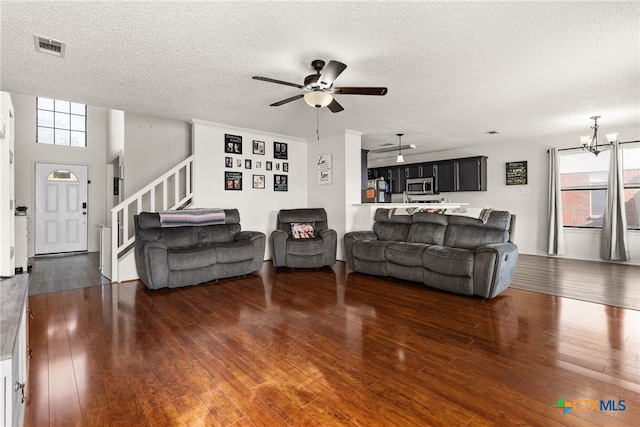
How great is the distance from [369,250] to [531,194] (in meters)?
4.28

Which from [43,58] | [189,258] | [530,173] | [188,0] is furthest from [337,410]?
[530,173]

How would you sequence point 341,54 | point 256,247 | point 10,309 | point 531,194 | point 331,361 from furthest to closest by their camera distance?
1. point 531,194
2. point 256,247
3. point 341,54
4. point 331,361
5. point 10,309

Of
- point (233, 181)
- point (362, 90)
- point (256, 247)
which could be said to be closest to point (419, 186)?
point (233, 181)

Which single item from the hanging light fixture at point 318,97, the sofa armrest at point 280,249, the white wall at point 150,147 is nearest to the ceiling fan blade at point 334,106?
the hanging light fixture at point 318,97

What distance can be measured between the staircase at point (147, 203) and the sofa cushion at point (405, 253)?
3315mm

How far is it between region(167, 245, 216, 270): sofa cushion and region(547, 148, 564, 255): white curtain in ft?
20.5

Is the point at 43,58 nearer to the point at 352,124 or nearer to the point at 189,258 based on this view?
the point at 189,258

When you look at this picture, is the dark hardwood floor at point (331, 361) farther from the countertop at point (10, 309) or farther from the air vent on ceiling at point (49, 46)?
the air vent on ceiling at point (49, 46)

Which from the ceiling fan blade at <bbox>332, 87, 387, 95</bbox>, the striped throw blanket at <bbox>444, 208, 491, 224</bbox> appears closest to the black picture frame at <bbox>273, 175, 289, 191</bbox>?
the striped throw blanket at <bbox>444, 208, 491, 224</bbox>

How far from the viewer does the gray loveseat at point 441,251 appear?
358 cm

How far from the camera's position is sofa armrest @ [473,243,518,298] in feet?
11.5

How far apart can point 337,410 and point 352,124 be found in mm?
4534

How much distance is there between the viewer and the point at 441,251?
3.95 metres

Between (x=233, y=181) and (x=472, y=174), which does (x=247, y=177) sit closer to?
(x=233, y=181)
